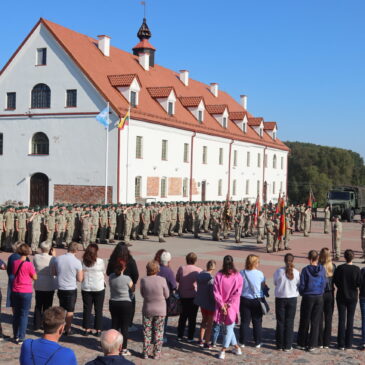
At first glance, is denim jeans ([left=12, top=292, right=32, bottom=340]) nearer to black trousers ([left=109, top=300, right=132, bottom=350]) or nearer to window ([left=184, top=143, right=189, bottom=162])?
black trousers ([left=109, top=300, right=132, bottom=350])

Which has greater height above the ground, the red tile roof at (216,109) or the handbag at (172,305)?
the red tile roof at (216,109)

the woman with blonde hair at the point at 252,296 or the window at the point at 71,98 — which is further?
the window at the point at 71,98

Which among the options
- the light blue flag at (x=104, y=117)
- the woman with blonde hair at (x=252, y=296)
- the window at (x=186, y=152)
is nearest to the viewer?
the woman with blonde hair at (x=252, y=296)

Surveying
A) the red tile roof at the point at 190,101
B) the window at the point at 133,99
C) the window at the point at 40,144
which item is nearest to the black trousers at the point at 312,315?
the window at the point at 133,99

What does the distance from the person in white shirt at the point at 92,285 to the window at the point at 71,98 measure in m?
24.0

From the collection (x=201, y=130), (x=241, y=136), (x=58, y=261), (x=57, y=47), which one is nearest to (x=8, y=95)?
(x=57, y=47)

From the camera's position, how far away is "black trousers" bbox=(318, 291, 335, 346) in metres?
8.96

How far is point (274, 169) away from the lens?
184 ft

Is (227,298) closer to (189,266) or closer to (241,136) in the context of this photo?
(189,266)

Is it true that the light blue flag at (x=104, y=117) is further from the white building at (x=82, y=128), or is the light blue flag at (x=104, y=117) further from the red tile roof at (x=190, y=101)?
the red tile roof at (x=190, y=101)

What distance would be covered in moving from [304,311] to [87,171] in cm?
2417

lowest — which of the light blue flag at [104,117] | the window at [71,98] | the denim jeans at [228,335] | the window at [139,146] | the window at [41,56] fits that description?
the denim jeans at [228,335]

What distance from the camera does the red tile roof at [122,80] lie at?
32500 millimetres

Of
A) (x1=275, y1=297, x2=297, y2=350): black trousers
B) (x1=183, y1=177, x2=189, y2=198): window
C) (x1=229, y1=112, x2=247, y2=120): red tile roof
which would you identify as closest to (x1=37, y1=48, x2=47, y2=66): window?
(x1=183, y1=177, x2=189, y2=198): window
